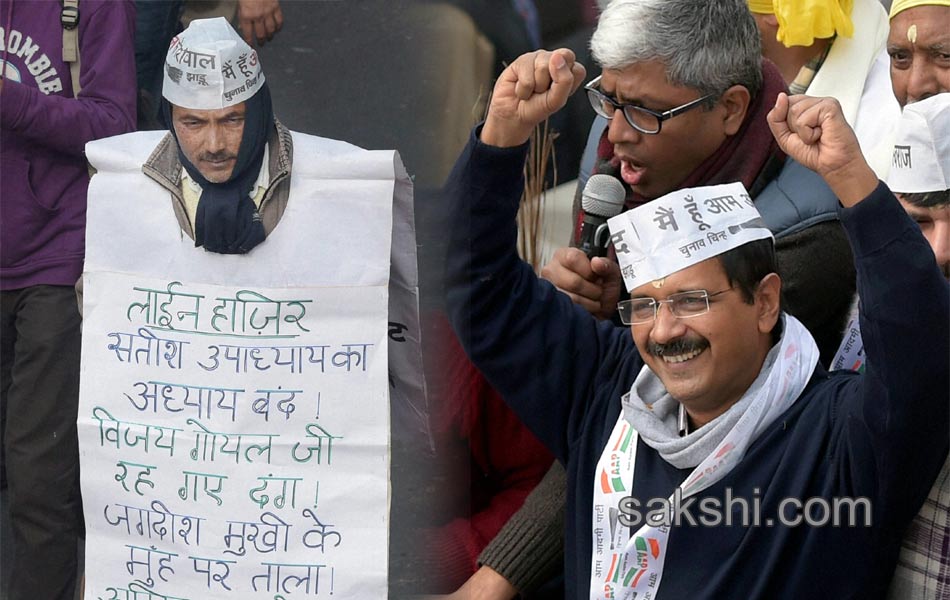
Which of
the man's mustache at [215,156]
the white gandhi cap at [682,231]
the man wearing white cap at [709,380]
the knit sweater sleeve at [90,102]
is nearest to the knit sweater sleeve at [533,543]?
the man wearing white cap at [709,380]

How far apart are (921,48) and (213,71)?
1.53 metres

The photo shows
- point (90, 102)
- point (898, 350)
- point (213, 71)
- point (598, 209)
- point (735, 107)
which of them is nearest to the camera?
point (898, 350)

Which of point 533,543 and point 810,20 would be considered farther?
point 810,20

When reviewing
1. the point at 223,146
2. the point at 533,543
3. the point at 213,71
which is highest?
the point at 213,71

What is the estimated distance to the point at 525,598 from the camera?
313 cm

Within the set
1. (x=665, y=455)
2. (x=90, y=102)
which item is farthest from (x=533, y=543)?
(x=90, y=102)

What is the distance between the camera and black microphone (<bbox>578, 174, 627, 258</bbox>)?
3.04 meters

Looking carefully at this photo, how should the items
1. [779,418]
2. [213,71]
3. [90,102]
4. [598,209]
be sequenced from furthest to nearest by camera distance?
[598,209]
[90,102]
[779,418]
[213,71]

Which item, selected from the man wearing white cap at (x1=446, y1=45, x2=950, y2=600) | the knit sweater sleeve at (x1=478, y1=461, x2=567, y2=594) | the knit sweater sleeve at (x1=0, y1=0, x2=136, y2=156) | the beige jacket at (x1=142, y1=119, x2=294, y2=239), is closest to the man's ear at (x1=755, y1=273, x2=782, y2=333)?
the man wearing white cap at (x1=446, y1=45, x2=950, y2=600)

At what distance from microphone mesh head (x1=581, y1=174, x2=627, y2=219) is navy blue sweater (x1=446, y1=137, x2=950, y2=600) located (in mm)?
211

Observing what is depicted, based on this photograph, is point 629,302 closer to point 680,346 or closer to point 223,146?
point 680,346

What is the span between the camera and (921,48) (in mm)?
3131

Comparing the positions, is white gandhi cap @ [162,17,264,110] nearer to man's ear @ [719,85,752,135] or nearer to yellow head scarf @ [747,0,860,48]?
man's ear @ [719,85,752,135]

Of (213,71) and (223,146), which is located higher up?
(213,71)
